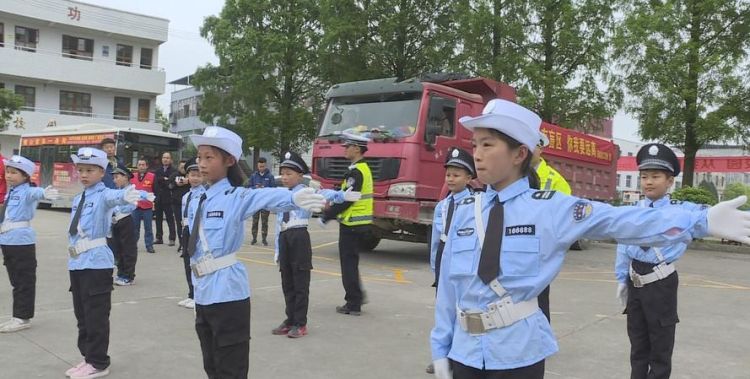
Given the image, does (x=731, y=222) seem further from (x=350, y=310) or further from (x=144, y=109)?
(x=144, y=109)

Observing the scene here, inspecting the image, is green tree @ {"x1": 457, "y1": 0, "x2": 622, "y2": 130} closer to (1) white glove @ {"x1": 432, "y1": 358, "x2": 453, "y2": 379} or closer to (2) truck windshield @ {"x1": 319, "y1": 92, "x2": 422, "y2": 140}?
(2) truck windshield @ {"x1": 319, "y1": 92, "x2": 422, "y2": 140}

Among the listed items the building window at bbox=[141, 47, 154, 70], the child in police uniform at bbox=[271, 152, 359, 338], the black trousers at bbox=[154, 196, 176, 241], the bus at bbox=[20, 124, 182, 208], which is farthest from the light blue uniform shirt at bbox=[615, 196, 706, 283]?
the building window at bbox=[141, 47, 154, 70]

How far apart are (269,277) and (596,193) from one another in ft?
32.4

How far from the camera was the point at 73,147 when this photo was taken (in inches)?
852

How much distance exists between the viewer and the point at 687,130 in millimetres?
18094

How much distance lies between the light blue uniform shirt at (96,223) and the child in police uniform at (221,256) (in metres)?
1.43

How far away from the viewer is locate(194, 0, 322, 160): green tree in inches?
1016

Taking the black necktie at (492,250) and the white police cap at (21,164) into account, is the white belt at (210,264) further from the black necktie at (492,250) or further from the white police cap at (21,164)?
the white police cap at (21,164)

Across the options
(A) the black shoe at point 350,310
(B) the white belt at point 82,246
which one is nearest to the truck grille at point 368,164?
(A) the black shoe at point 350,310

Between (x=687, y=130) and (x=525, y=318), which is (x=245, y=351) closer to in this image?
(x=525, y=318)

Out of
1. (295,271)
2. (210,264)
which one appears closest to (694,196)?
(295,271)

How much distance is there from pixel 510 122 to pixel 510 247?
47 centimetres

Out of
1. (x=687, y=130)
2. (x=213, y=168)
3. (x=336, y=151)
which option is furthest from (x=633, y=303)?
(x=687, y=130)

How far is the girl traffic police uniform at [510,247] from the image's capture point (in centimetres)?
225
